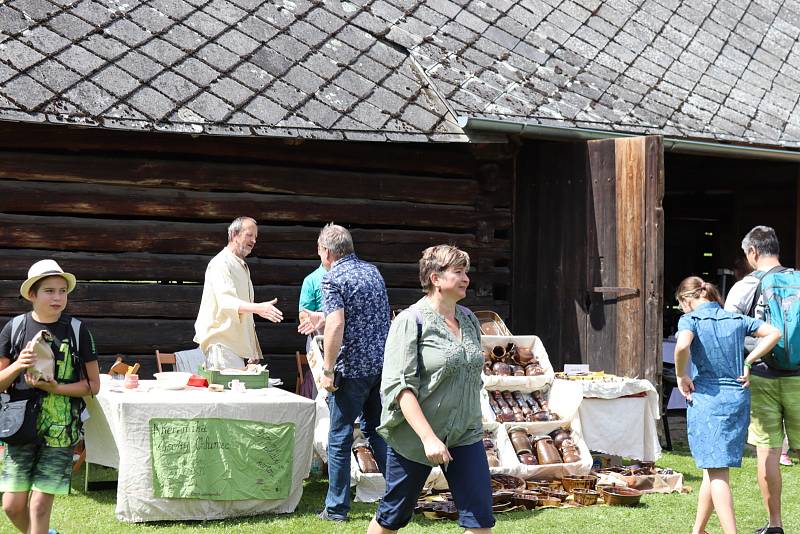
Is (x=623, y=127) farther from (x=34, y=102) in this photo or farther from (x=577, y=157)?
(x=34, y=102)

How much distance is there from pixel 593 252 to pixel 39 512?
5.27 m

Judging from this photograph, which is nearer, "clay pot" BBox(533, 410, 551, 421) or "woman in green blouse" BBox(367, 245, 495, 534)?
"woman in green blouse" BBox(367, 245, 495, 534)

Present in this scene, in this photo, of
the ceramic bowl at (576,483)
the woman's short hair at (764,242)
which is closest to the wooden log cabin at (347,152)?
the ceramic bowl at (576,483)

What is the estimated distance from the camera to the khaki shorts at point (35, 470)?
4660 millimetres

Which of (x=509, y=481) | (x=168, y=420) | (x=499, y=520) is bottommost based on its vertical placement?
(x=499, y=520)

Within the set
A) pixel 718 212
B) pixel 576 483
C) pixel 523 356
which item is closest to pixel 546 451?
pixel 576 483

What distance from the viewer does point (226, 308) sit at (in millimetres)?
6730

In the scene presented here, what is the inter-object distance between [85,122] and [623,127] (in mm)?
4514

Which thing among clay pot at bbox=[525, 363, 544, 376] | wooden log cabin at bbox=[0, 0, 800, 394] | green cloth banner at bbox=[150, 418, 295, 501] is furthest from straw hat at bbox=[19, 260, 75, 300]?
clay pot at bbox=[525, 363, 544, 376]

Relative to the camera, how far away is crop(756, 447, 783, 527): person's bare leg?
18.8ft

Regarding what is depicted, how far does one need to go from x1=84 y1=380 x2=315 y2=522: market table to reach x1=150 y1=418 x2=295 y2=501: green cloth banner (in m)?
0.02

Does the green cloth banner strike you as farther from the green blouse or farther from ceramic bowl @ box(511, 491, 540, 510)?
the green blouse

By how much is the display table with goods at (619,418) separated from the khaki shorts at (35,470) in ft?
12.9

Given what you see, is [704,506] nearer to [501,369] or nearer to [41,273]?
[501,369]
